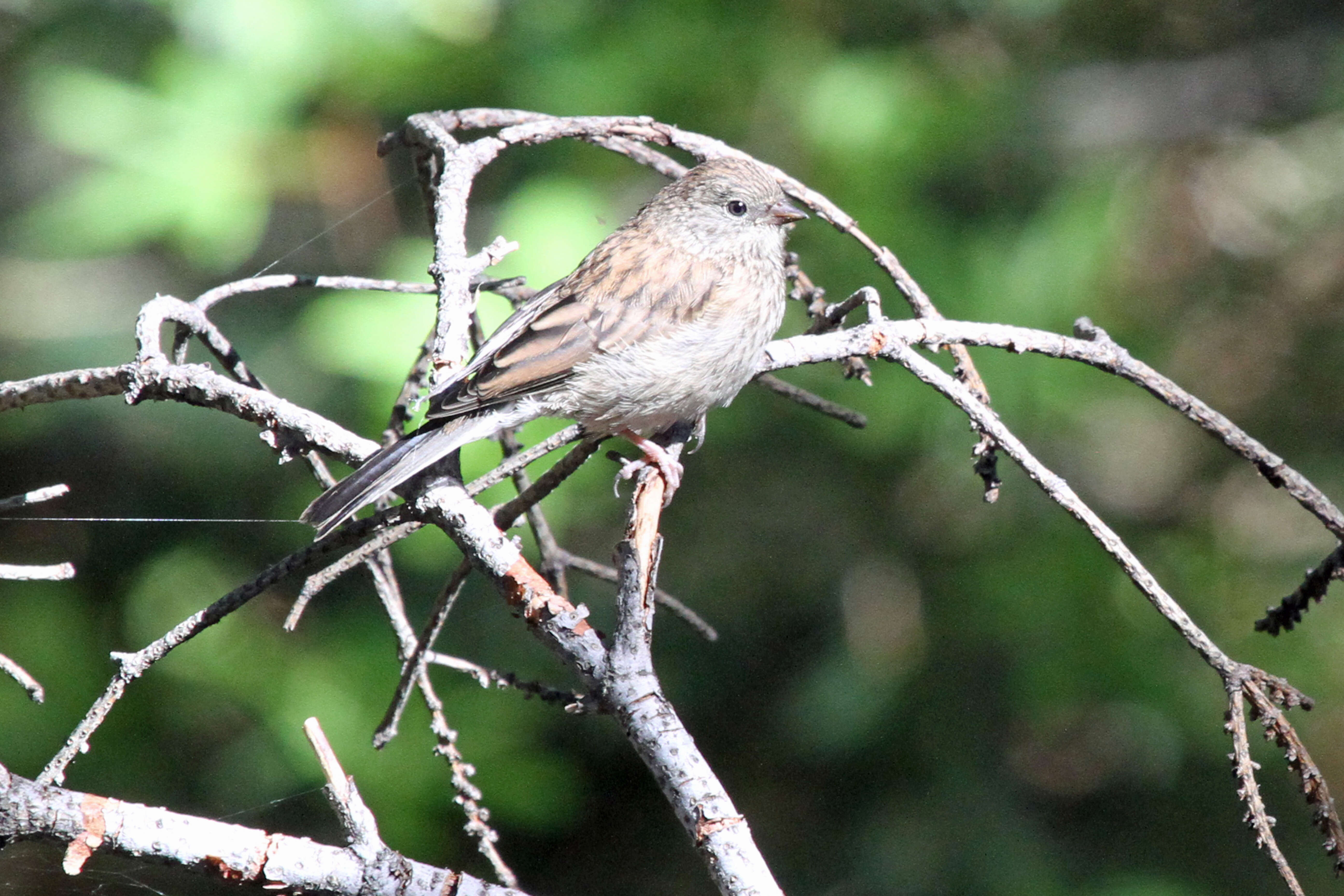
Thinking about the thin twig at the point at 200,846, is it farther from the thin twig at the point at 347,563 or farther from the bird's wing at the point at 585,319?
the bird's wing at the point at 585,319

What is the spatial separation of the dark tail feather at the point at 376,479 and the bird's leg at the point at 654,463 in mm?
405

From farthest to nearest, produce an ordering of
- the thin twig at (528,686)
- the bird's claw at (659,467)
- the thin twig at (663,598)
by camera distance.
Answer: the bird's claw at (659,467), the thin twig at (663,598), the thin twig at (528,686)

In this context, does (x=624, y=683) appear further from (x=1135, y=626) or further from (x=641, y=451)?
(x=1135, y=626)

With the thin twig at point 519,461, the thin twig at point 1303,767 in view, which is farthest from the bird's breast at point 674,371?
the thin twig at point 1303,767

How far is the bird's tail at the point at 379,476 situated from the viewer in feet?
6.09

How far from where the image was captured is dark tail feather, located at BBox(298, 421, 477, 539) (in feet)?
6.16

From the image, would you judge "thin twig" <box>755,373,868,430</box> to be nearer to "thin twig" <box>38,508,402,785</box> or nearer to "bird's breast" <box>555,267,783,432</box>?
"bird's breast" <box>555,267,783,432</box>

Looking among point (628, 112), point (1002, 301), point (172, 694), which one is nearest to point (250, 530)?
point (172, 694)

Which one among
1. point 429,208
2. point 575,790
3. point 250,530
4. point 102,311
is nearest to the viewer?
point 429,208

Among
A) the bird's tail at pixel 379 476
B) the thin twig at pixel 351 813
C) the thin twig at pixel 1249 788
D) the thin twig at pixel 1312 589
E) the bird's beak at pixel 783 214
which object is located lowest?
the thin twig at pixel 1249 788

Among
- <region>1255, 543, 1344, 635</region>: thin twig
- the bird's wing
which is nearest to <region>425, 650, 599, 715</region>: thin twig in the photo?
the bird's wing

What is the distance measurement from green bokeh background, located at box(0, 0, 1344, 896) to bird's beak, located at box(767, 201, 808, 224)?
2.11ft

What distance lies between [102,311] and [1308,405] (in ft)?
15.7

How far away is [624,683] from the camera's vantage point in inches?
55.4
